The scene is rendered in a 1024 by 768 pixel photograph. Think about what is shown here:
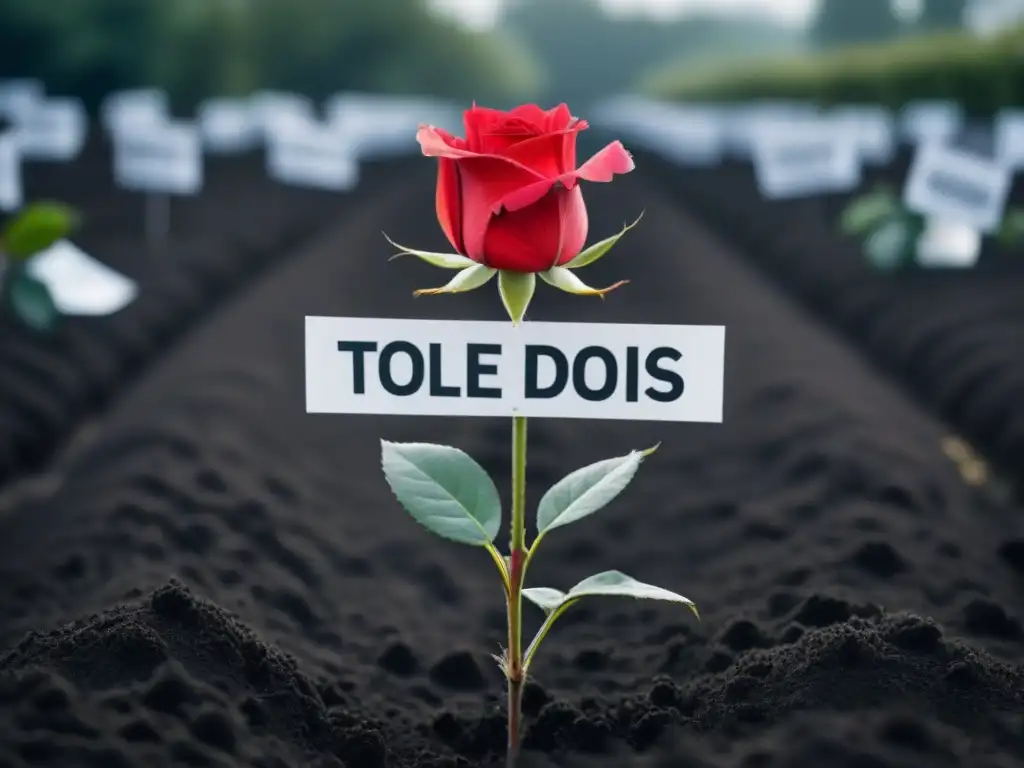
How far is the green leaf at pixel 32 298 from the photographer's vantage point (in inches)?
157

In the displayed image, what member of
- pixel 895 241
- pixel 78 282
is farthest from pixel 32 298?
pixel 895 241

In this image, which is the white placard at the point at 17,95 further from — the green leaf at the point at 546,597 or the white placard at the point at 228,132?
the green leaf at the point at 546,597

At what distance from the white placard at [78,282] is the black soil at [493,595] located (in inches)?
26.4

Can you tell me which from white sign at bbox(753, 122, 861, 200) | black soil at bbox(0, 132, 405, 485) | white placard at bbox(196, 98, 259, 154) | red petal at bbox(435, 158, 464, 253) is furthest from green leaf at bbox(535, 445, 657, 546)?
white placard at bbox(196, 98, 259, 154)

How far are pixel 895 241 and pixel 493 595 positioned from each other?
14.5 feet

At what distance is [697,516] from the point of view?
10.8 ft

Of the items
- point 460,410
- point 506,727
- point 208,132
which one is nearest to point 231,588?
point 506,727

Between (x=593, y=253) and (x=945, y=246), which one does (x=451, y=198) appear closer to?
(x=593, y=253)

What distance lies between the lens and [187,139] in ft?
24.6

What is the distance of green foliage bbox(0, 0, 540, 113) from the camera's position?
20.1m

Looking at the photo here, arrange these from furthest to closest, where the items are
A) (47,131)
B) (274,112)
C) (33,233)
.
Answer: (274,112) < (47,131) < (33,233)

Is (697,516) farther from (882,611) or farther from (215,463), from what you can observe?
(215,463)

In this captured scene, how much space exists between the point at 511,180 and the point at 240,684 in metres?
0.98

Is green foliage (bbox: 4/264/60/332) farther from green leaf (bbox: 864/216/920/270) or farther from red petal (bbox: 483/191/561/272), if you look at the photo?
green leaf (bbox: 864/216/920/270)
